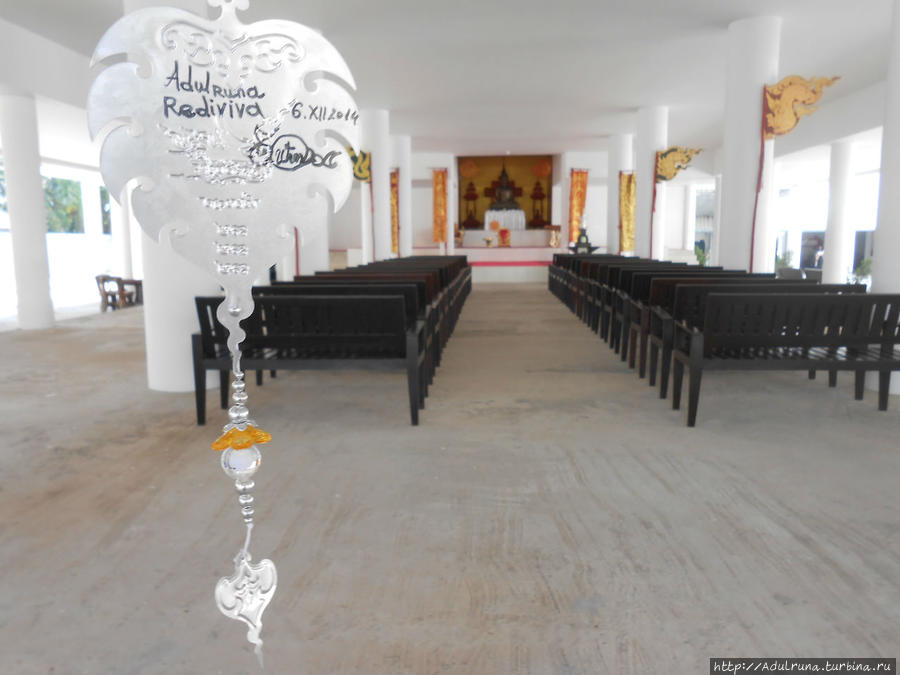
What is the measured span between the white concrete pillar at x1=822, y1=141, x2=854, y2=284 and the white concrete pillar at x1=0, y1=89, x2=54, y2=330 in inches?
506

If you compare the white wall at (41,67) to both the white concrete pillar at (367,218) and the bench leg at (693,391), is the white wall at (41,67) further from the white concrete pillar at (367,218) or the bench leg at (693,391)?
the bench leg at (693,391)

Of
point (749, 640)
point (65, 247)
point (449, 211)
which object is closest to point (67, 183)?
point (65, 247)

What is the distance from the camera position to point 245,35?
1.49 meters

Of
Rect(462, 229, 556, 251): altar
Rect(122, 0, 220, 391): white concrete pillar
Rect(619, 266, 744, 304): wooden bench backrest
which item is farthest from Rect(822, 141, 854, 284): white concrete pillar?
Rect(122, 0, 220, 391): white concrete pillar

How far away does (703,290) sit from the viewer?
436 centimetres

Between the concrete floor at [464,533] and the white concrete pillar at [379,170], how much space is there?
805cm

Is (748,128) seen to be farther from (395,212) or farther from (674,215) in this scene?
(674,215)

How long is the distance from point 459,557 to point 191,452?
5.68 ft

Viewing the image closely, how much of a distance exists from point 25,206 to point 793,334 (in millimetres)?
8475

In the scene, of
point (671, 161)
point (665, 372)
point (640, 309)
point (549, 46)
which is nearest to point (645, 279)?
point (640, 309)

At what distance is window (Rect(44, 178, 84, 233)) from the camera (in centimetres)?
1709

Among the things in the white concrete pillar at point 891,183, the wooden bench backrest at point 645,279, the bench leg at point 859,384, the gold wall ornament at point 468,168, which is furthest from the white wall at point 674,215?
the bench leg at point 859,384

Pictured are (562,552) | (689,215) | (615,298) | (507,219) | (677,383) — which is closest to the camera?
(562,552)
